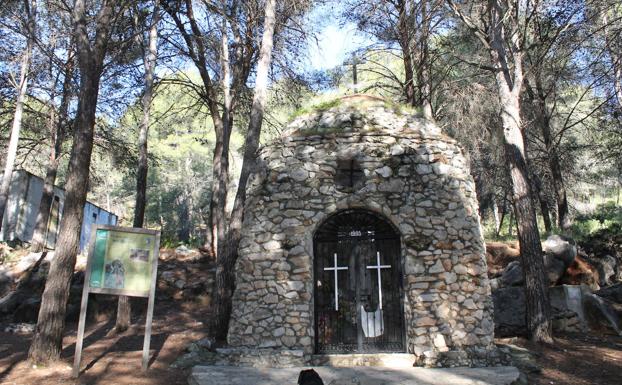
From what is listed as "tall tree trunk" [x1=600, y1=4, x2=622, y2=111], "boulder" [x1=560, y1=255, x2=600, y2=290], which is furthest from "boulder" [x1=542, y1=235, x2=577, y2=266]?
"tall tree trunk" [x1=600, y1=4, x2=622, y2=111]

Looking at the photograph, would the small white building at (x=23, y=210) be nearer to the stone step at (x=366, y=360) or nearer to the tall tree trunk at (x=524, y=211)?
the stone step at (x=366, y=360)

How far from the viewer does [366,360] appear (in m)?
7.10

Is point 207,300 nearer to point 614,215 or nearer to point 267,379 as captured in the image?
point 267,379

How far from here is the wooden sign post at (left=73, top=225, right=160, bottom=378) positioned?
6660mm

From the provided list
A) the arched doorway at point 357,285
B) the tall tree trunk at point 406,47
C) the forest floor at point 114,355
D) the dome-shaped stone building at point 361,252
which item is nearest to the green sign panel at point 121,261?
the forest floor at point 114,355

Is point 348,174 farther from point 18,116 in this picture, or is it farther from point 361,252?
point 18,116

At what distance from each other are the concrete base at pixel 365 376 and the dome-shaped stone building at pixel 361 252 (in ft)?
1.57

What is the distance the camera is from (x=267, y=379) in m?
6.19

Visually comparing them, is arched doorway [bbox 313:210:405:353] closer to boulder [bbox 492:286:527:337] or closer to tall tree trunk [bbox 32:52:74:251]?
boulder [bbox 492:286:527:337]

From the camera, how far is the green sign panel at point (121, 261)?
22.0ft

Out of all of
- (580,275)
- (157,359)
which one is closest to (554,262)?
(580,275)

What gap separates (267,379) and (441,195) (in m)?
3.99

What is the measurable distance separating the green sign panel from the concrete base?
158cm

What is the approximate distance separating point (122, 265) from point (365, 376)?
380 centimetres
